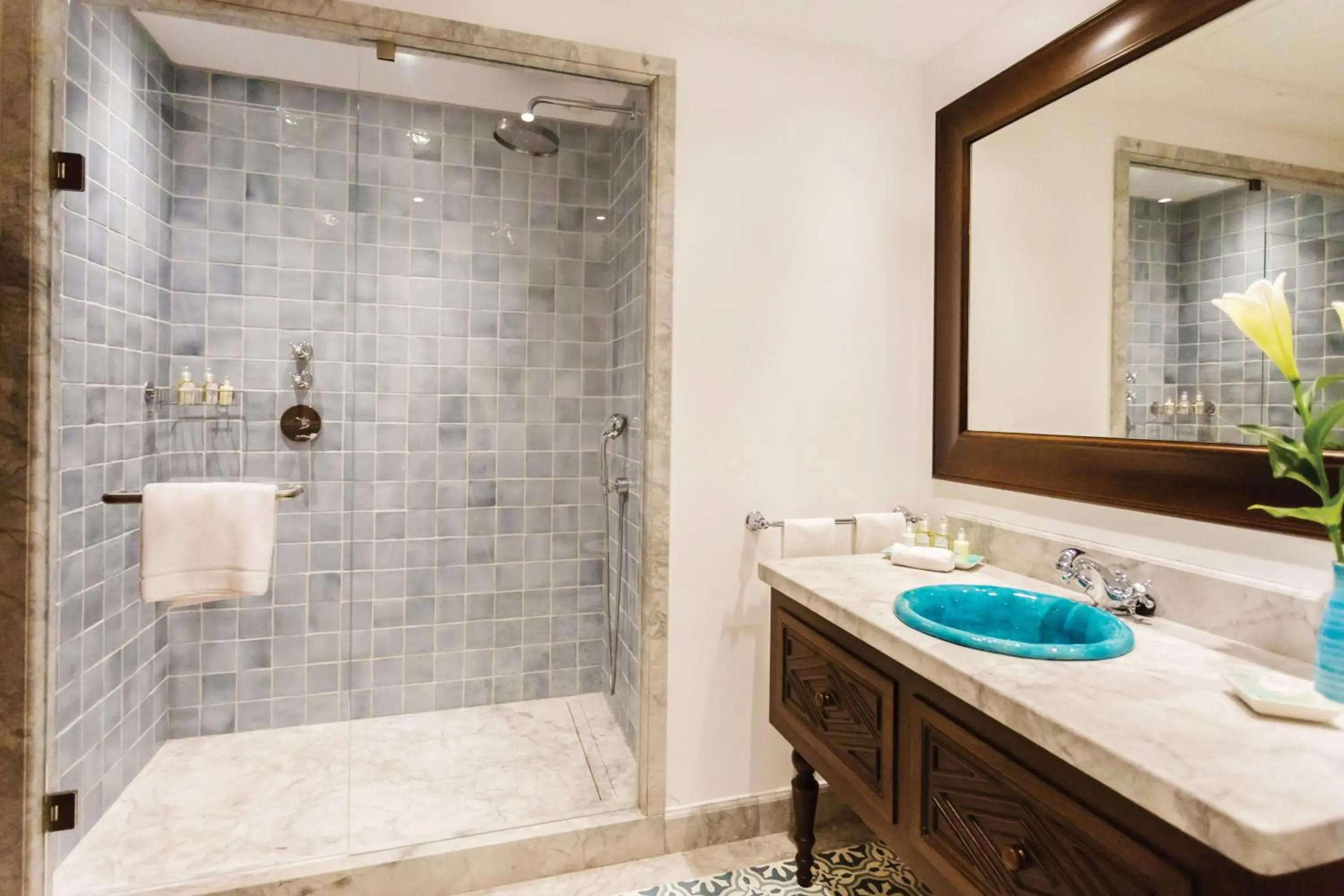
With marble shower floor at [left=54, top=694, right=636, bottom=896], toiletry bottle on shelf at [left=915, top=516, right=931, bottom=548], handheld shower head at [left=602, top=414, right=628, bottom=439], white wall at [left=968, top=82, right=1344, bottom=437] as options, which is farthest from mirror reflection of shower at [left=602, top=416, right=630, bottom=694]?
white wall at [left=968, top=82, right=1344, bottom=437]

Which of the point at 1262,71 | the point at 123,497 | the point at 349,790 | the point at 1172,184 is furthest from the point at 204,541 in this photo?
the point at 1262,71

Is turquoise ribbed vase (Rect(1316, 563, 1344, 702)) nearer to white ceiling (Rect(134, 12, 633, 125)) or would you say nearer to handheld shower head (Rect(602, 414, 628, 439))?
handheld shower head (Rect(602, 414, 628, 439))

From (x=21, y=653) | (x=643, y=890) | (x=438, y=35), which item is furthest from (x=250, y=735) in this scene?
(x=438, y=35)

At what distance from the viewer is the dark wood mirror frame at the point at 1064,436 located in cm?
136

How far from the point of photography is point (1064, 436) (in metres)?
1.78

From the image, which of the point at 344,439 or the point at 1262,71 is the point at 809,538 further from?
the point at 344,439

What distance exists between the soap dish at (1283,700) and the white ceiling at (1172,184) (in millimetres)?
987

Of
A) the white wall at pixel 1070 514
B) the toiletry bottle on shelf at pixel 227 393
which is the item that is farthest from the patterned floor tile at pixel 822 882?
the toiletry bottle on shelf at pixel 227 393

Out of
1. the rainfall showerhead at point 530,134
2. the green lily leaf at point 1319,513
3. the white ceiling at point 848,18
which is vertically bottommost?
the green lily leaf at point 1319,513

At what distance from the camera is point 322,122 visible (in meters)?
2.41

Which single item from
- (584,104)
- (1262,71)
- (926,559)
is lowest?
(926,559)

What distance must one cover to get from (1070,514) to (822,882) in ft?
3.95

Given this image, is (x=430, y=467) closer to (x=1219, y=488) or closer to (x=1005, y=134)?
(x=1005, y=134)

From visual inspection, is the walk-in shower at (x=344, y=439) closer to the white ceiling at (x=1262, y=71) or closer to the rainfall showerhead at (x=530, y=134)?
the rainfall showerhead at (x=530, y=134)
